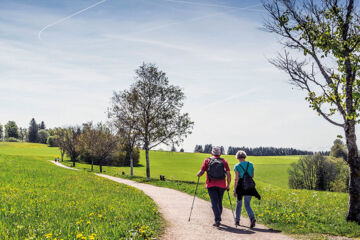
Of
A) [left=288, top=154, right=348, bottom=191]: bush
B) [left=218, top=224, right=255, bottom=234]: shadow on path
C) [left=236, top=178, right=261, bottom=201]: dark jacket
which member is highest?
[left=236, top=178, right=261, bottom=201]: dark jacket

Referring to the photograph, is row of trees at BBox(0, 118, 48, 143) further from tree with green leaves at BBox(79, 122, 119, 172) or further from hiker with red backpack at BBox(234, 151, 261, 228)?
hiker with red backpack at BBox(234, 151, 261, 228)

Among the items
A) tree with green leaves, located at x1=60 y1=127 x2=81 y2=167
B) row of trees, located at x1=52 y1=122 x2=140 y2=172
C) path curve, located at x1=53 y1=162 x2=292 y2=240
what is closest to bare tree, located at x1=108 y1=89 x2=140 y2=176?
row of trees, located at x1=52 y1=122 x2=140 y2=172

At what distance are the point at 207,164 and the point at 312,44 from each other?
6.97 meters

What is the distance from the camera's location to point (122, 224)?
8.44 meters

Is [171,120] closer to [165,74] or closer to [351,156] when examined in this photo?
A: [165,74]

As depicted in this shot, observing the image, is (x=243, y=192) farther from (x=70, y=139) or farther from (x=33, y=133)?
(x=33, y=133)

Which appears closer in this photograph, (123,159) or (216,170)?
(216,170)

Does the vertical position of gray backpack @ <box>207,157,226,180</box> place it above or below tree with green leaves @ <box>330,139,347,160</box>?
above

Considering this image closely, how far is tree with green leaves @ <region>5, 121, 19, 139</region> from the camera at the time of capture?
168625mm

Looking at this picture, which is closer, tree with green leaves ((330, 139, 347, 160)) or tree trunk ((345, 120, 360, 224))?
tree trunk ((345, 120, 360, 224))

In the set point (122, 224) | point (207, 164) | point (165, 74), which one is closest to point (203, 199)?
point (207, 164)

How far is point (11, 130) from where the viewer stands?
557ft

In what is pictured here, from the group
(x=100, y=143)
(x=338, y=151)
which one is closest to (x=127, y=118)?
(x=100, y=143)

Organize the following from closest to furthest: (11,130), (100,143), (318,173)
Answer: (318,173)
(100,143)
(11,130)
